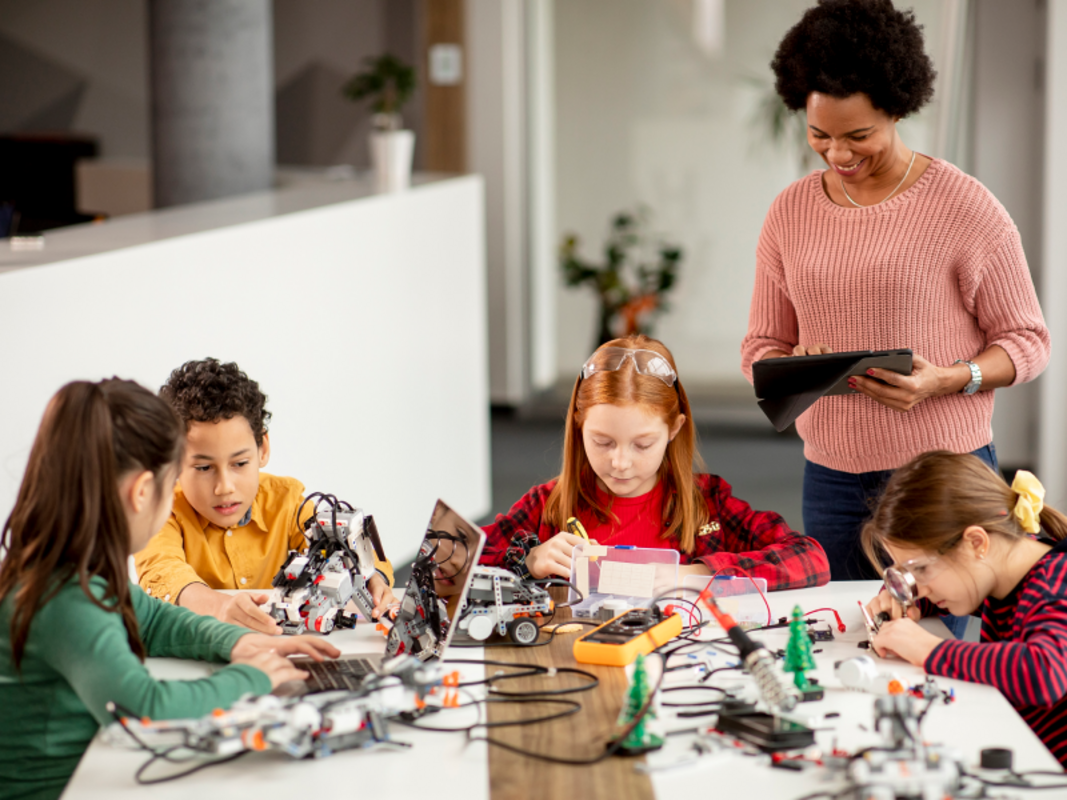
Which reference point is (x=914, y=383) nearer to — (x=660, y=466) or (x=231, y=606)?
(x=660, y=466)

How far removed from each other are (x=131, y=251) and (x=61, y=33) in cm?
589

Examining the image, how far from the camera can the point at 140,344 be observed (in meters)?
2.77

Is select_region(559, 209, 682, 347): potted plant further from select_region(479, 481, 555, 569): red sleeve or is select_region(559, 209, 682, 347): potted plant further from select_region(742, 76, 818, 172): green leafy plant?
select_region(479, 481, 555, 569): red sleeve

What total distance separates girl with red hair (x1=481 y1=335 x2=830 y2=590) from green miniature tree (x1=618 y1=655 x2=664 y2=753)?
62 cm

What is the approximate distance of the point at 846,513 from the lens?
7.34 ft

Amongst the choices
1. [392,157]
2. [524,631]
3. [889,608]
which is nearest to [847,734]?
[889,608]

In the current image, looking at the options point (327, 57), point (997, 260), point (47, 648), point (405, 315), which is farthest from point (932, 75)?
point (327, 57)

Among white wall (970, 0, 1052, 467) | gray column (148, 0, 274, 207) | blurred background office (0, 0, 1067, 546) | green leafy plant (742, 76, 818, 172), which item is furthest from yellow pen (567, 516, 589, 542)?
green leafy plant (742, 76, 818, 172)

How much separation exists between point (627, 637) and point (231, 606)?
640 millimetres

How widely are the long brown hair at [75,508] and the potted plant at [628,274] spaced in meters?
4.64

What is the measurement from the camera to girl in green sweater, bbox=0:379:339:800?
142 centimetres

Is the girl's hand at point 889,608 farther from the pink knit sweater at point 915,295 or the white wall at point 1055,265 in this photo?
the white wall at point 1055,265

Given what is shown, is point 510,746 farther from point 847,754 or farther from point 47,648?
point 47,648

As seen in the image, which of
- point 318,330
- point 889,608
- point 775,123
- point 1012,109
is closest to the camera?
point 889,608
